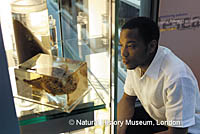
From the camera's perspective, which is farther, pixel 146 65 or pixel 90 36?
pixel 146 65

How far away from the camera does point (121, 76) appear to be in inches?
91.7

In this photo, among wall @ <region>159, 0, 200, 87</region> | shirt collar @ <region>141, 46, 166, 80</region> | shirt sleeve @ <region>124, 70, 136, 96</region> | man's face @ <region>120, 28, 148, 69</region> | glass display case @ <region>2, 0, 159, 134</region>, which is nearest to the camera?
glass display case @ <region>2, 0, 159, 134</region>

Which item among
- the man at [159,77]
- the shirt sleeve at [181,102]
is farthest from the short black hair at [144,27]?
the shirt sleeve at [181,102]

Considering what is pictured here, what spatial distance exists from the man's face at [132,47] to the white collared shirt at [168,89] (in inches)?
3.6

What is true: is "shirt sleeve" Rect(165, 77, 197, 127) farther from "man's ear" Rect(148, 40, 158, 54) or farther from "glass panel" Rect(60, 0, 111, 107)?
"glass panel" Rect(60, 0, 111, 107)

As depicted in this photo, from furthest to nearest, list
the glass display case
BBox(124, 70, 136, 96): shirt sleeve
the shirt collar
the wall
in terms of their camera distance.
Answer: the wall < BBox(124, 70, 136, 96): shirt sleeve < the shirt collar < the glass display case

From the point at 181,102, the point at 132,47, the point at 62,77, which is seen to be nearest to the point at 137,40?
the point at 132,47

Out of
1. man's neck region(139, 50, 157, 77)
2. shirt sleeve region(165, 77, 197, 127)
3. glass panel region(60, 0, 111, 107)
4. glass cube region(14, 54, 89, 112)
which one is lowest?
shirt sleeve region(165, 77, 197, 127)

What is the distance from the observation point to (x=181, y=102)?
3.34 ft

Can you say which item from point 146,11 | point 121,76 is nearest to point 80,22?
point 146,11

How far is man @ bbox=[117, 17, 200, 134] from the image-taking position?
1.02 m

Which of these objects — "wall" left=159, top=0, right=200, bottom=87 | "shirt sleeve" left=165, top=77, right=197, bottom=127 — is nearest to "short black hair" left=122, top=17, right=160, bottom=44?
"shirt sleeve" left=165, top=77, right=197, bottom=127

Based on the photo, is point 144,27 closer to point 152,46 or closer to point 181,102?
point 152,46

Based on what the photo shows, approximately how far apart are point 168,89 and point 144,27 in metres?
0.28
